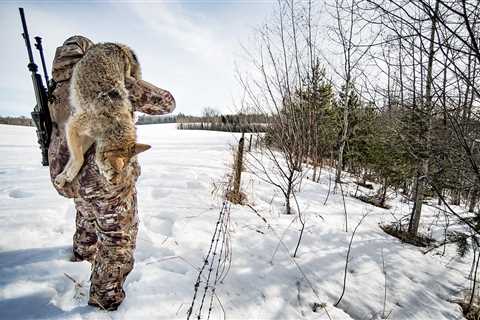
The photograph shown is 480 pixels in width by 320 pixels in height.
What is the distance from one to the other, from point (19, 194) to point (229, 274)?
3.12 metres

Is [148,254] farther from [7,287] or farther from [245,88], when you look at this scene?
[245,88]

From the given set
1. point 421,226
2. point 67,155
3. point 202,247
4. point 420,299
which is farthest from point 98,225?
point 421,226

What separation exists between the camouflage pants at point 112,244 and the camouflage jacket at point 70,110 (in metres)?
0.08

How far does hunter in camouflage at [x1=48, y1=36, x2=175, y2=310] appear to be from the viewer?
1.15 meters

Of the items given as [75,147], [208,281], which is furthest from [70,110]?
[208,281]

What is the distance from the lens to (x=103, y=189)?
3.74 feet

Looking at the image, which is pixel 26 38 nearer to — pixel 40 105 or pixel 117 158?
pixel 40 105

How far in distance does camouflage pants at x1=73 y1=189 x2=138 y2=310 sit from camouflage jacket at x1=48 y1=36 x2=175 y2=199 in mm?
77

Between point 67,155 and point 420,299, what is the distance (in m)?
3.12

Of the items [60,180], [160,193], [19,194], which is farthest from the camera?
[160,193]

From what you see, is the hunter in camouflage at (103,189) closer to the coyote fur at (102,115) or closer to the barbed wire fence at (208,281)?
the coyote fur at (102,115)

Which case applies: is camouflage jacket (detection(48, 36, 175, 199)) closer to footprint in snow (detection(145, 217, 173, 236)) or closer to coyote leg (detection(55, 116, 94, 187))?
coyote leg (detection(55, 116, 94, 187))

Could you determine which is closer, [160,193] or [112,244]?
[112,244]

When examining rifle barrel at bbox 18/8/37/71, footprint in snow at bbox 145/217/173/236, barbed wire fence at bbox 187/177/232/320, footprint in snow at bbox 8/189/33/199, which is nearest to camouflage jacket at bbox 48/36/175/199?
rifle barrel at bbox 18/8/37/71
